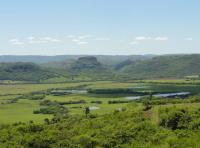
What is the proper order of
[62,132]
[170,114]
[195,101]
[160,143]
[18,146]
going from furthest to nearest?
[195,101] < [62,132] < [170,114] < [18,146] < [160,143]

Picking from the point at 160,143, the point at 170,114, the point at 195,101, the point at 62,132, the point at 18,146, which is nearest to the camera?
the point at 160,143

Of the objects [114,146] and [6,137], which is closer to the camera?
[114,146]

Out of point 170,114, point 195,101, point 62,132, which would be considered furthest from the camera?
point 195,101

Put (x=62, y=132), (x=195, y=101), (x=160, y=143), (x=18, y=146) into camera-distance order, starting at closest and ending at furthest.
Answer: (x=160, y=143) → (x=18, y=146) → (x=62, y=132) → (x=195, y=101)

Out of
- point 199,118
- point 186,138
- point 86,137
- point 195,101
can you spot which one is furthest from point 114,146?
point 195,101

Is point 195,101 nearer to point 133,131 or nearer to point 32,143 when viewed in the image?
point 133,131

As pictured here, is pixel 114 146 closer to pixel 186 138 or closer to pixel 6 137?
pixel 186 138

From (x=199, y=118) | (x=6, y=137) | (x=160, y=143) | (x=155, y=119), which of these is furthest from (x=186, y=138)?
(x=6, y=137)

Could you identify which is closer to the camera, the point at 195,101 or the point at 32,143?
the point at 32,143
